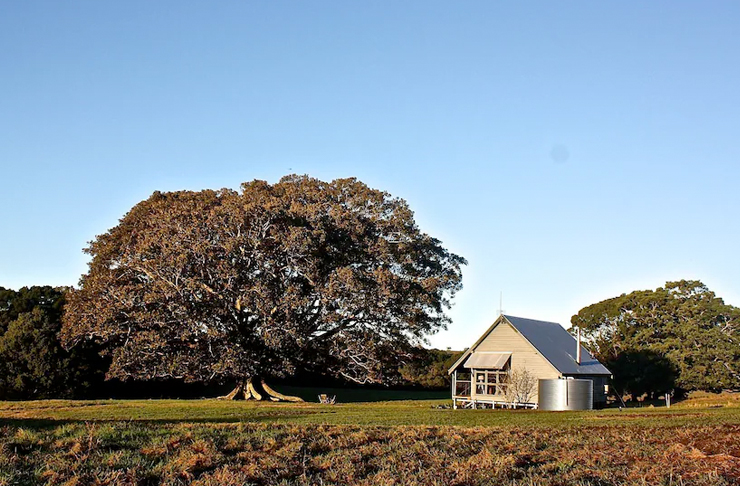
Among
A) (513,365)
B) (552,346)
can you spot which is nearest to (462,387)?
(513,365)

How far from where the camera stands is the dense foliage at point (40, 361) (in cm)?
3900

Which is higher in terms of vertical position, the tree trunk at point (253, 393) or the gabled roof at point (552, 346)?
the gabled roof at point (552, 346)

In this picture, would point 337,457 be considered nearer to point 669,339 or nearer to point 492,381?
point 492,381

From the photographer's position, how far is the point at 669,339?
53.5 m

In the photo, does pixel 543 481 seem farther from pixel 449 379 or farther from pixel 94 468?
pixel 449 379

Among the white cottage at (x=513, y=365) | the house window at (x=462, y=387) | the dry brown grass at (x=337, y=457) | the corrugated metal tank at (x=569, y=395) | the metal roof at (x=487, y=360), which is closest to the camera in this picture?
the dry brown grass at (x=337, y=457)

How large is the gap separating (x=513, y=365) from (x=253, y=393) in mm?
13441

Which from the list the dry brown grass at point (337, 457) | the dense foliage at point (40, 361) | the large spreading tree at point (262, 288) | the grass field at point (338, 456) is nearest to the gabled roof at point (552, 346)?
the large spreading tree at point (262, 288)

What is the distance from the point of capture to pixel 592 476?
31.7 feet

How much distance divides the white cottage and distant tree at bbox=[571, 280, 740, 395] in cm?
1227

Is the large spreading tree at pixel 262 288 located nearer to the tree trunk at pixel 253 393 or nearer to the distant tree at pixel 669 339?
the tree trunk at pixel 253 393

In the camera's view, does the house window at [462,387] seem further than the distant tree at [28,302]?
No

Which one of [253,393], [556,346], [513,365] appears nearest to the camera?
[513,365]

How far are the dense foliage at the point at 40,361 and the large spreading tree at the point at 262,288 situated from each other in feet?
7.93
